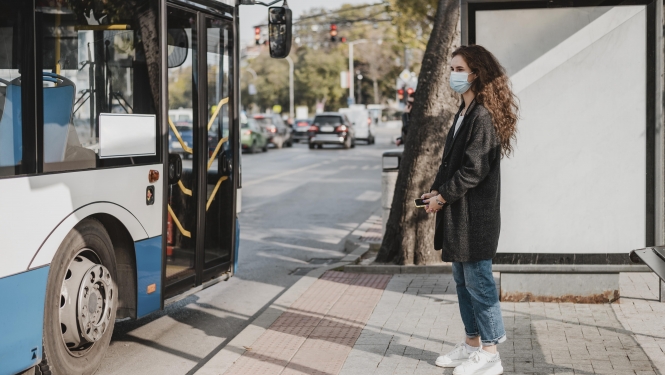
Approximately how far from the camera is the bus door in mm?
7289

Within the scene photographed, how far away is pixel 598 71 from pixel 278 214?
9.52 metres

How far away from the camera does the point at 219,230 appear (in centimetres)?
798

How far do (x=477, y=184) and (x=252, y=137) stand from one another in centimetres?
3326

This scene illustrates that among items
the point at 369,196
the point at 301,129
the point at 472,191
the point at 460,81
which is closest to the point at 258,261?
the point at 472,191

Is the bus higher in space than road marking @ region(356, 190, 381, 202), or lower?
higher

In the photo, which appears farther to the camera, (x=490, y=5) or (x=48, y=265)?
(x=490, y=5)

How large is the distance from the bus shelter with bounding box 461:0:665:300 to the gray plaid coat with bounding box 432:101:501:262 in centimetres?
211

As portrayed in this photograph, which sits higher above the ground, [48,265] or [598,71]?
[598,71]

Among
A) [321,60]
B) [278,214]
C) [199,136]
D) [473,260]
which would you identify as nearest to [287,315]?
[199,136]

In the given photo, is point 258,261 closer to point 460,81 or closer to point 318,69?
point 460,81

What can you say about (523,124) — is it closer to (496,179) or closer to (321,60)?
(496,179)

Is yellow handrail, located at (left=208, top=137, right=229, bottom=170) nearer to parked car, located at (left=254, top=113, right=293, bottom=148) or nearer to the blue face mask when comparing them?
the blue face mask

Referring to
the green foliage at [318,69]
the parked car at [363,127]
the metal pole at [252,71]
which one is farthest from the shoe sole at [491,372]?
the metal pole at [252,71]

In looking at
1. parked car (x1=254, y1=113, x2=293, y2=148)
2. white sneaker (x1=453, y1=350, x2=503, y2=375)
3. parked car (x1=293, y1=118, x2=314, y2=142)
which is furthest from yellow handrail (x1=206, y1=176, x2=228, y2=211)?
parked car (x1=293, y1=118, x2=314, y2=142)
